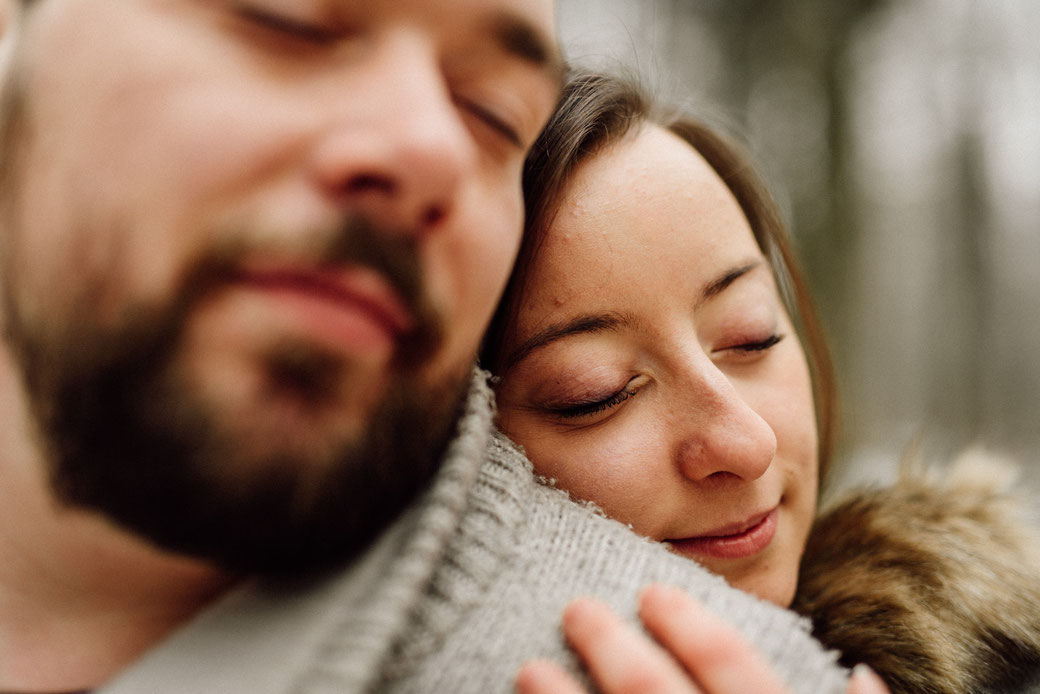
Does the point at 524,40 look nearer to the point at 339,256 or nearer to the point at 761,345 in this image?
the point at 339,256

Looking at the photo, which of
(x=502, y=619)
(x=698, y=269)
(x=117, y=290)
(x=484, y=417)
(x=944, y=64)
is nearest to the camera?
(x=117, y=290)

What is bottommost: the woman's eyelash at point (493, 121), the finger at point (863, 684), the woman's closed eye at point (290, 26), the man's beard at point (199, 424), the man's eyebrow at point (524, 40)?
the finger at point (863, 684)

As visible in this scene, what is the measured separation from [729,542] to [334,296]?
2.47ft

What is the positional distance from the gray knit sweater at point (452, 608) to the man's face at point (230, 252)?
9 cm

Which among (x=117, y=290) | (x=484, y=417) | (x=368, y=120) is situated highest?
(x=368, y=120)

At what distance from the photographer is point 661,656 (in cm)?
78

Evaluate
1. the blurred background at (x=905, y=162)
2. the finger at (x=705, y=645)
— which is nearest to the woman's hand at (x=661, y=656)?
the finger at (x=705, y=645)

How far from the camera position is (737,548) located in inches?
43.8

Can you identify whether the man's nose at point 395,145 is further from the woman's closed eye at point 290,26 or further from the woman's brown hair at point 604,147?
the woman's brown hair at point 604,147

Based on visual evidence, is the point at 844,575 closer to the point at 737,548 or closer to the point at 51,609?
the point at 737,548

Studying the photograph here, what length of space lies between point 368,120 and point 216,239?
0.18m

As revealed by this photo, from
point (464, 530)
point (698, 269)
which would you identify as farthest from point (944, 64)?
point (464, 530)

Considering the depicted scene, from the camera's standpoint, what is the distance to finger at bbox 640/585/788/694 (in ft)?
2.42

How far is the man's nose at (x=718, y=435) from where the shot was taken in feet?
3.37
